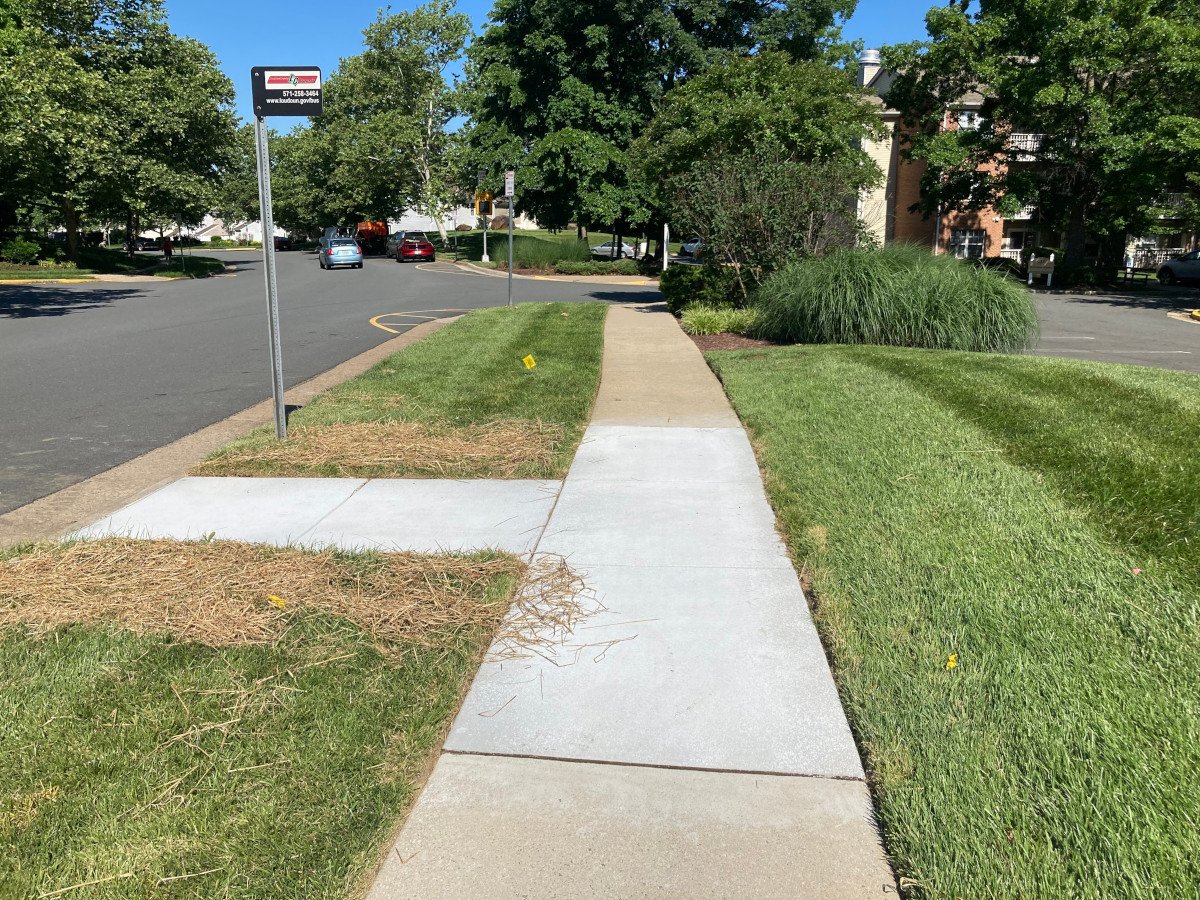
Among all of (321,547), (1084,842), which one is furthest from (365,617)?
(1084,842)

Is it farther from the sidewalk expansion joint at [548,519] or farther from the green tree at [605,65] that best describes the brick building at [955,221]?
the sidewalk expansion joint at [548,519]

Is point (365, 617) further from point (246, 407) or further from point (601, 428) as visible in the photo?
point (246, 407)

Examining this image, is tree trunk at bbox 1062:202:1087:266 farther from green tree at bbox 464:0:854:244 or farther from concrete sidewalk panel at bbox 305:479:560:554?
concrete sidewalk panel at bbox 305:479:560:554

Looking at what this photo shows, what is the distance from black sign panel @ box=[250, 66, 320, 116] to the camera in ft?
21.5

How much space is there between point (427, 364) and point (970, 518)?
24.8 feet

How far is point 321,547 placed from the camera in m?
4.97

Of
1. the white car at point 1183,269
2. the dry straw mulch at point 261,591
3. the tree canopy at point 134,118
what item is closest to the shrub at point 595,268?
the tree canopy at point 134,118

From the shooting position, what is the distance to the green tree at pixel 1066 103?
90.3 feet

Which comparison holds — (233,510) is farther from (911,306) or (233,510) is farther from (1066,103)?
(1066,103)

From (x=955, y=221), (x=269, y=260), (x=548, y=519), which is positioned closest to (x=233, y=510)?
(x=548, y=519)

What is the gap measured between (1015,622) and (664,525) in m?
2.08

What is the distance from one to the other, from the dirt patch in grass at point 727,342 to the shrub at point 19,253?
104ft

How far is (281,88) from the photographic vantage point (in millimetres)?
6570

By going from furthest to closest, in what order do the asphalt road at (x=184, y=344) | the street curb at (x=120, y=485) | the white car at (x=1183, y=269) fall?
the white car at (x=1183, y=269) → the asphalt road at (x=184, y=344) → the street curb at (x=120, y=485)
